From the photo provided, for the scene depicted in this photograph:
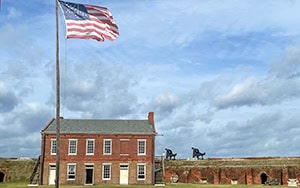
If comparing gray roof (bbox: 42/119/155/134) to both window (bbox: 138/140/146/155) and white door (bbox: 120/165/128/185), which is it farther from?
white door (bbox: 120/165/128/185)

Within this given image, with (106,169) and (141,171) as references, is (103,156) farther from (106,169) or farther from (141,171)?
(141,171)

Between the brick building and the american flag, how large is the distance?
3248cm

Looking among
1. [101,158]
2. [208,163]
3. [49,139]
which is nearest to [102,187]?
[101,158]

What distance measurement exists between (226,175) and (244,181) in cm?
237

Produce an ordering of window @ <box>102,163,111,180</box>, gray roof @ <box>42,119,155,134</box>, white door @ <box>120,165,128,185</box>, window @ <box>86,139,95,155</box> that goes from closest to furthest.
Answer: white door @ <box>120,165,128,185</box> → window @ <box>102,163,111,180</box> → window @ <box>86,139,95,155</box> → gray roof @ <box>42,119,155,134</box>

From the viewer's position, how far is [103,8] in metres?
18.5

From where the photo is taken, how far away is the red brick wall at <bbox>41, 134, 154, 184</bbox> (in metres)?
49.5

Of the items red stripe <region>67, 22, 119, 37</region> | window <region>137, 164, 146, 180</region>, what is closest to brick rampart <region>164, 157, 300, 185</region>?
window <region>137, 164, 146, 180</region>

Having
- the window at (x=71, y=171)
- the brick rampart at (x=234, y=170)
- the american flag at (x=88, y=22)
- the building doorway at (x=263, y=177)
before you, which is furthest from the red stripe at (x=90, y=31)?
the building doorway at (x=263, y=177)

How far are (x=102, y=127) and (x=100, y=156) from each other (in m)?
3.48

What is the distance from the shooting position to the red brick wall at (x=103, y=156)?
49531 millimetres

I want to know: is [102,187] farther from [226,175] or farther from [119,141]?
[226,175]

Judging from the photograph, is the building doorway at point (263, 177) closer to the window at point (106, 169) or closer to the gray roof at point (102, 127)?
the gray roof at point (102, 127)

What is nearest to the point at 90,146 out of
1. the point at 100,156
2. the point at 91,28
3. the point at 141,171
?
the point at 100,156
